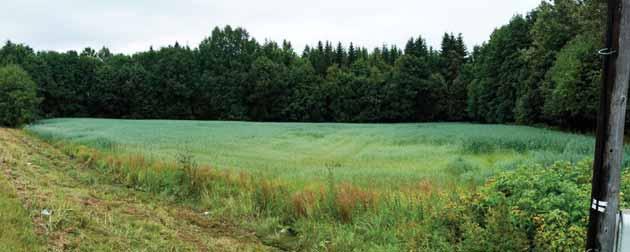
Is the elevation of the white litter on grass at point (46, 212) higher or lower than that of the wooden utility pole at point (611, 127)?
lower

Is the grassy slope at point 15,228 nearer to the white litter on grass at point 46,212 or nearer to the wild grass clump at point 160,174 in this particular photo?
the white litter on grass at point 46,212

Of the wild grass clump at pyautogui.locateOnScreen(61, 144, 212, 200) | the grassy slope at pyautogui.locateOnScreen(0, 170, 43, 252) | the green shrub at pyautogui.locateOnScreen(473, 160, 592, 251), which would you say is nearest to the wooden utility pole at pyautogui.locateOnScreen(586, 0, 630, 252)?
the green shrub at pyautogui.locateOnScreen(473, 160, 592, 251)

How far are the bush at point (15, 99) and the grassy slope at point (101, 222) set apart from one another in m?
45.1

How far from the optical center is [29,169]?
12.2 m

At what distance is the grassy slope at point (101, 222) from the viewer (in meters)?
5.84

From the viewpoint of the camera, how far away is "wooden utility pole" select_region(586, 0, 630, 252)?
2906 millimetres

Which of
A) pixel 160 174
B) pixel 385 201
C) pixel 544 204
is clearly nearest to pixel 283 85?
pixel 160 174

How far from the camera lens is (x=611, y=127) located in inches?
117

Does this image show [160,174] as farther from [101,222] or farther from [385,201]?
[385,201]

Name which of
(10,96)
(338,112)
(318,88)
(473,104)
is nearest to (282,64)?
(318,88)

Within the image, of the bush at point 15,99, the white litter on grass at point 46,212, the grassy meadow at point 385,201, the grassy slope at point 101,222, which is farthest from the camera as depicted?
the bush at point 15,99

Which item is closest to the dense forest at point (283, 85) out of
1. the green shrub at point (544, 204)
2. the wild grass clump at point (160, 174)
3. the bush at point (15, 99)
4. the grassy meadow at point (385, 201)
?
the bush at point (15, 99)

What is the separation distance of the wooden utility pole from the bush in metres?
57.2

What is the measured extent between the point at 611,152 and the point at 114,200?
31.1 ft
